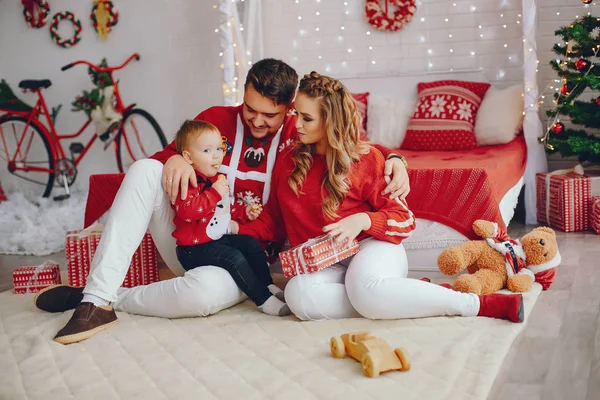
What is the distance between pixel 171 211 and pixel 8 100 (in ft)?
11.3

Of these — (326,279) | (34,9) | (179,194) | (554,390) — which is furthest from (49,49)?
(554,390)

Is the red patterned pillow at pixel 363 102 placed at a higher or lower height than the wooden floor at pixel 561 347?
higher

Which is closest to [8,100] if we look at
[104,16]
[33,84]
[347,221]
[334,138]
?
[33,84]

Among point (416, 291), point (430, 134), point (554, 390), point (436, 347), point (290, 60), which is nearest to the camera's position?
point (554, 390)

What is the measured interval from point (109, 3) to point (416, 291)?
3983 millimetres

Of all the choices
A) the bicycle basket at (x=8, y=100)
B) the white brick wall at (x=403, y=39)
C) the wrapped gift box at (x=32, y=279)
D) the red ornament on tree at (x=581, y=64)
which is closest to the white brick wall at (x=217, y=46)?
the white brick wall at (x=403, y=39)

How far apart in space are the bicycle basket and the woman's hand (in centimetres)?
392

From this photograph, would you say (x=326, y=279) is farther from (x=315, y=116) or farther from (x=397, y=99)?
(x=397, y=99)

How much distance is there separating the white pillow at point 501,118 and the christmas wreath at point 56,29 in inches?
121

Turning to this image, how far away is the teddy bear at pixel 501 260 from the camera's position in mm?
2633

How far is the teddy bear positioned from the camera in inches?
104

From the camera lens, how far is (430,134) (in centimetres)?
433

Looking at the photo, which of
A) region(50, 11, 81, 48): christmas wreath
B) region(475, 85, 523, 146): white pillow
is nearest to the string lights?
region(475, 85, 523, 146): white pillow

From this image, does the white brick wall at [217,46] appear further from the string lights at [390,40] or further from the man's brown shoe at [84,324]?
the man's brown shoe at [84,324]
